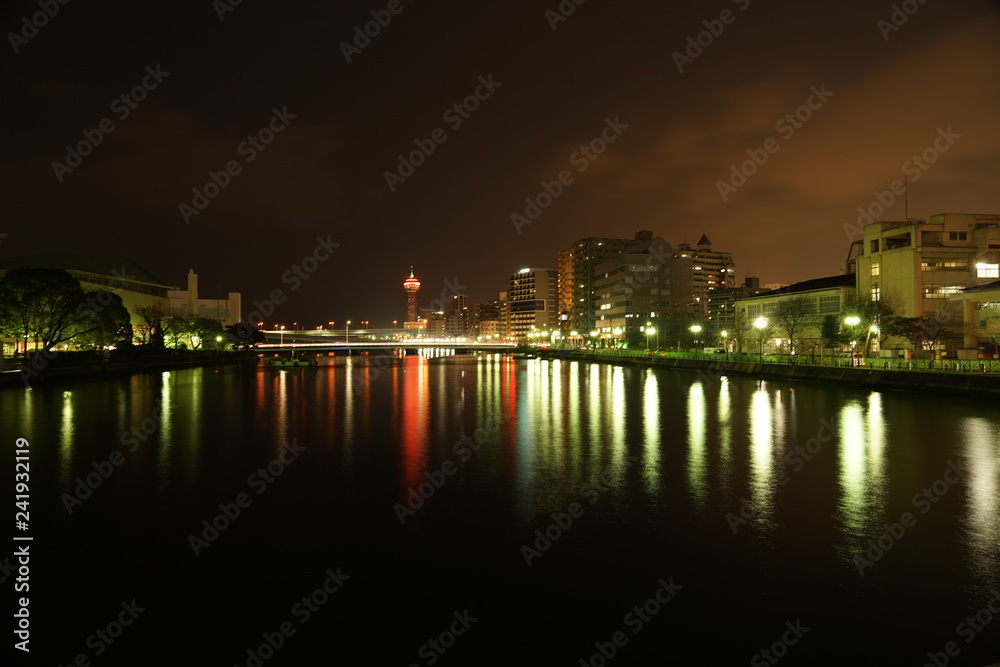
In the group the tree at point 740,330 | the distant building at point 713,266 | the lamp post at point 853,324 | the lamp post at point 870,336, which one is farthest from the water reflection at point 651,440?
the distant building at point 713,266

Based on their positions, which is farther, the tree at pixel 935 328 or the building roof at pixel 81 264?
the building roof at pixel 81 264

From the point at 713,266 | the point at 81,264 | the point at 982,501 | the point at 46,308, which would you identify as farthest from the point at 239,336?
the point at 713,266

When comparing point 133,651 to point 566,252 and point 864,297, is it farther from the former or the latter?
point 566,252

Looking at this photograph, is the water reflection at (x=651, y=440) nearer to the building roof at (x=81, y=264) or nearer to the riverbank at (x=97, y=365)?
the riverbank at (x=97, y=365)

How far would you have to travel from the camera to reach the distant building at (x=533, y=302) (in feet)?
599

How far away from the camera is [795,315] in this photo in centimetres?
5862

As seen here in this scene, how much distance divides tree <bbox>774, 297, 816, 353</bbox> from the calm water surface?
4223cm

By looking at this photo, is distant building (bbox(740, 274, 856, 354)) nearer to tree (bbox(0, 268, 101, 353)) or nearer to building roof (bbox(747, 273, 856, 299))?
building roof (bbox(747, 273, 856, 299))

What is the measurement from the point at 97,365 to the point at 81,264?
53710 millimetres

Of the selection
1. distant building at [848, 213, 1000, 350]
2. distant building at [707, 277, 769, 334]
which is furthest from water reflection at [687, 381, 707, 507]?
distant building at [707, 277, 769, 334]

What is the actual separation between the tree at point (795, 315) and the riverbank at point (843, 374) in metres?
10.3

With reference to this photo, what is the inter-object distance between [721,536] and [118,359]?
57263mm

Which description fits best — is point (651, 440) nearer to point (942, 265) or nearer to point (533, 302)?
point (942, 265)

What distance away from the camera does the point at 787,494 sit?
10.9 m
